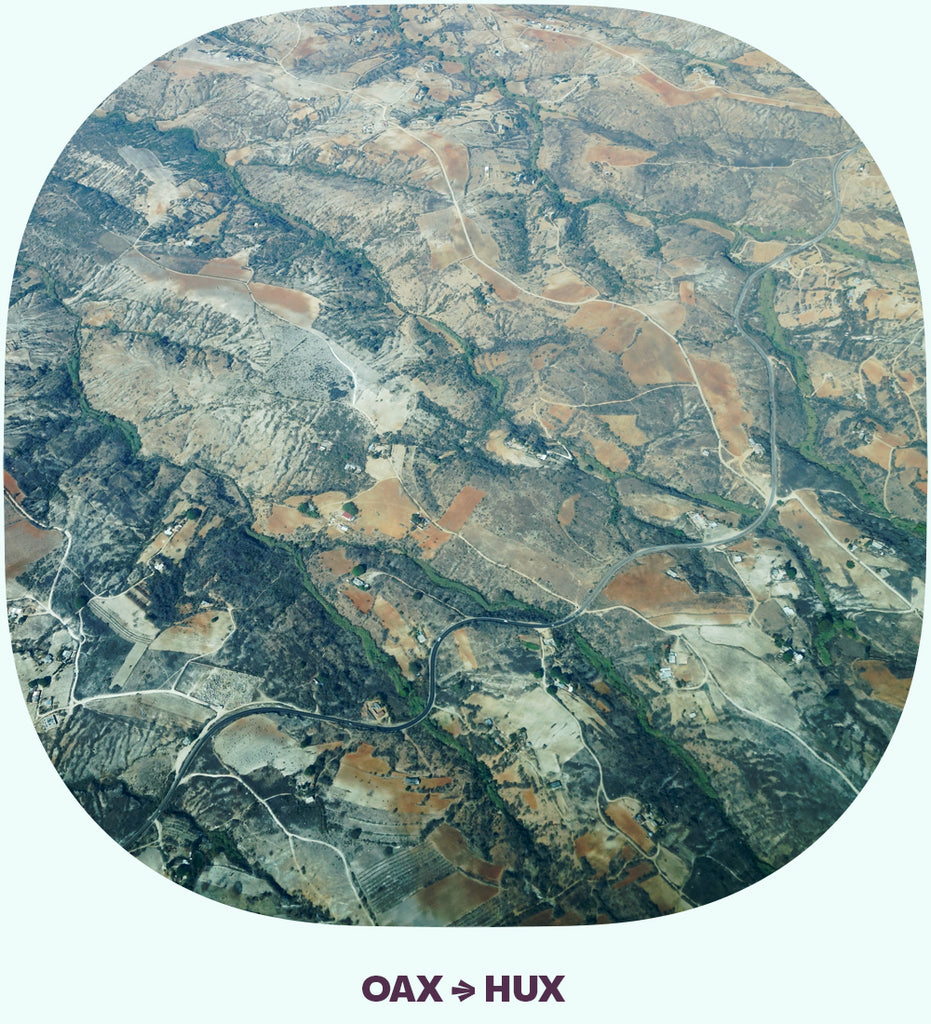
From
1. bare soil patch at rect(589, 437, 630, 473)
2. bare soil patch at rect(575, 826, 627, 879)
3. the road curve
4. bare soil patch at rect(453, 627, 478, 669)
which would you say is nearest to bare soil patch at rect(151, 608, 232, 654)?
the road curve

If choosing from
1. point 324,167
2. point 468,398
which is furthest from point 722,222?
point 324,167

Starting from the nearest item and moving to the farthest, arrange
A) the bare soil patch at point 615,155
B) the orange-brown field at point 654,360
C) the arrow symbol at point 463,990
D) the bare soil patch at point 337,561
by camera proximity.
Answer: the arrow symbol at point 463,990 < the bare soil patch at point 337,561 < the orange-brown field at point 654,360 < the bare soil patch at point 615,155

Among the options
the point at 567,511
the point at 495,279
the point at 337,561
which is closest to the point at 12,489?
the point at 337,561

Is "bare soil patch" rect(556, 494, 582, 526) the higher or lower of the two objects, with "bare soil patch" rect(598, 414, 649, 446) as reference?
lower

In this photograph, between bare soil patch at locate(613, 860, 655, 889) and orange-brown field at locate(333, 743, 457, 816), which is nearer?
bare soil patch at locate(613, 860, 655, 889)

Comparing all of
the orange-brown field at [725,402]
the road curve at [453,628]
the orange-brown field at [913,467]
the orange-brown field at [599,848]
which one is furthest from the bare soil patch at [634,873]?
the orange-brown field at [913,467]

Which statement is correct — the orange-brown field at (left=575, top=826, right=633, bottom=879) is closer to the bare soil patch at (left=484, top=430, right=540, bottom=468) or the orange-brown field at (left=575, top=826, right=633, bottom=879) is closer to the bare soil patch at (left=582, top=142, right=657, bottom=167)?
the bare soil patch at (left=484, top=430, right=540, bottom=468)

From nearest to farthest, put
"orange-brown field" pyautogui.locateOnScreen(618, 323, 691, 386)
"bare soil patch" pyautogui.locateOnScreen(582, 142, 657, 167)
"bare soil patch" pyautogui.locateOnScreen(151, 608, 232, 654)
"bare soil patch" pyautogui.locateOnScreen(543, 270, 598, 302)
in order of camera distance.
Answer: "bare soil patch" pyautogui.locateOnScreen(151, 608, 232, 654), "orange-brown field" pyautogui.locateOnScreen(618, 323, 691, 386), "bare soil patch" pyautogui.locateOnScreen(543, 270, 598, 302), "bare soil patch" pyautogui.locateOnScreen(582, 142, 657, 167)

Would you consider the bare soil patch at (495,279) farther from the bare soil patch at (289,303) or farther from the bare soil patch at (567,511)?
the bare soil patch at (567,511)
